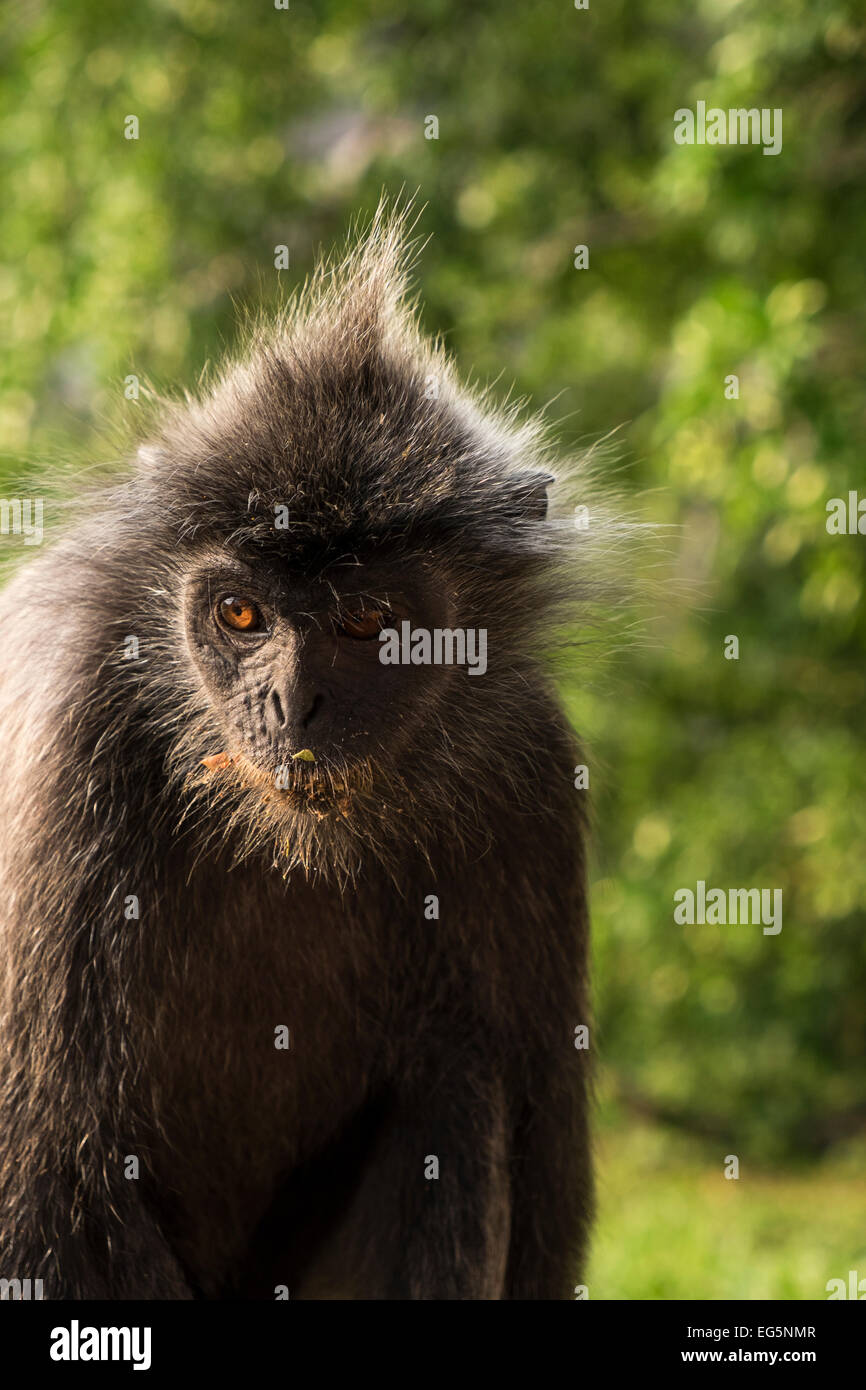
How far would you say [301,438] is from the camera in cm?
456

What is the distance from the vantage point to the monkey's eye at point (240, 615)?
4.61 meters

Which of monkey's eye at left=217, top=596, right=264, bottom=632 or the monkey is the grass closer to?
the monkey

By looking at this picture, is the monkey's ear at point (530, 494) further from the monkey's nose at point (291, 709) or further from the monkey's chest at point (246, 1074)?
the monkey's chest at point (246, 1074)

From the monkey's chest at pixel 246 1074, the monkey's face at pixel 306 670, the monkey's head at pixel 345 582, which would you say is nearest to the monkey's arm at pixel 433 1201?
the monkey's chest at pixel 246 1074

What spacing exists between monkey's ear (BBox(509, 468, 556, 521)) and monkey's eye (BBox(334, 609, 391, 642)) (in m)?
0.75

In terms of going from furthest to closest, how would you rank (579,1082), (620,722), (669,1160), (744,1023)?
1. (669,1160)
2. (744,1023)
3. (620,722)
4. (579,1082)

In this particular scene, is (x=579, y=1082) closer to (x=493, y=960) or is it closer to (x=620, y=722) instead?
(x=493, y=960)

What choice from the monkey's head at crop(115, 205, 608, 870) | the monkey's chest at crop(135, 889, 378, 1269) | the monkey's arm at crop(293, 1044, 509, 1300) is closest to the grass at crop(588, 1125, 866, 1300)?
the monkey's arm at crop(293, 1044, 509, 1300)

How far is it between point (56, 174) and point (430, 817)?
652cm

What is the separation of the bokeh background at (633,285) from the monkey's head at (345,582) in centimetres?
276

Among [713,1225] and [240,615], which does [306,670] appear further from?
[713,1225]

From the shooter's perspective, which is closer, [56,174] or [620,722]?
[56,174]
